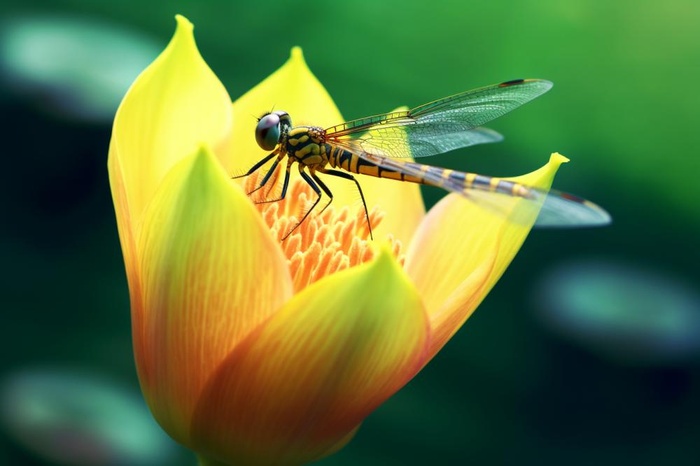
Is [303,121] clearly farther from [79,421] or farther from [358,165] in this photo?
[79,421]

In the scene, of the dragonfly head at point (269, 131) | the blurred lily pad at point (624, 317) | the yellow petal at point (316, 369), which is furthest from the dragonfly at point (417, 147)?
the blurred lily pad at point (624, 317)

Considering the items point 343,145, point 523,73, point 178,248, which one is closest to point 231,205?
point 178,248

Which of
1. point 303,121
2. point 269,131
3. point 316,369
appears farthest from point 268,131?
point 316,369

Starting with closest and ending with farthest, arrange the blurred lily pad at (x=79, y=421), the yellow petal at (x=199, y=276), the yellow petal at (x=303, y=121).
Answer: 1. the yellow petal at (x=199, y=276)
2. the yellow petal at (x=303, y=121)
3. the blurred lily pad at (x=79, y=421)

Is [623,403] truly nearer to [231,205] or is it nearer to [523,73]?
[523,73]

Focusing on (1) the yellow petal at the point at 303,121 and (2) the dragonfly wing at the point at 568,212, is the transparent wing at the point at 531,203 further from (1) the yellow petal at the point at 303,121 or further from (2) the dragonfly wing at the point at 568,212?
(1) the yellow petal at the point at 303,121

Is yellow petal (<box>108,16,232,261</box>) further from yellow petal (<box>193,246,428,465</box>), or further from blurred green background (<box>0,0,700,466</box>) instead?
blurred green background (<box>0,0,700,466</box>)
